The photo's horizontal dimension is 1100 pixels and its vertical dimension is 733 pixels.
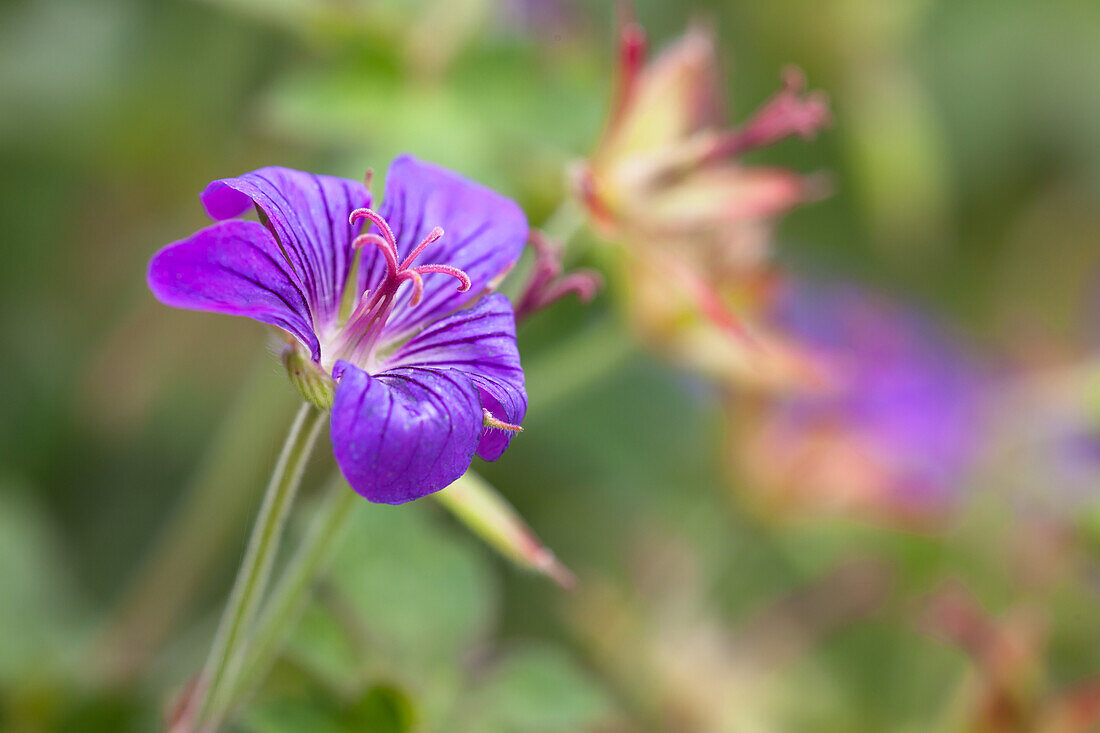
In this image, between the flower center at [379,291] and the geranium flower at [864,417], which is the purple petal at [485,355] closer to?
the flower center at [379,291]

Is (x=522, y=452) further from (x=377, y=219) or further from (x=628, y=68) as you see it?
(x=377, y=219)

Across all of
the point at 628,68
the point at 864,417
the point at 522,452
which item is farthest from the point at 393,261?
the point at 864,417

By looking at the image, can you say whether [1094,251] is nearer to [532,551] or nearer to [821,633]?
[821,633]

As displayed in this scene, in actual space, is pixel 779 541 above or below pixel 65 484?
above

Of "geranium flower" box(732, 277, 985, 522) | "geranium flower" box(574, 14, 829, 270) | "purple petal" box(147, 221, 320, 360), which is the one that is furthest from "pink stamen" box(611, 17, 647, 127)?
"purple petal" box(147, 221, 320, 360)

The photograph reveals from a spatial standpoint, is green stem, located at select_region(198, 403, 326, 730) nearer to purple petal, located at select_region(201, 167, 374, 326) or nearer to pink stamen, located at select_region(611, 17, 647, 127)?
purple petal, located at select_region(201, 167, 374, 326)

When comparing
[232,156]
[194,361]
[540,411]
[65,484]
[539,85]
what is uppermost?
[539,85]

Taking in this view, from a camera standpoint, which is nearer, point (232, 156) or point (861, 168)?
point (232, 156)

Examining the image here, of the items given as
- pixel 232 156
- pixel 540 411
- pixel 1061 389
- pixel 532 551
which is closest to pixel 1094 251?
pixel 1061 389
